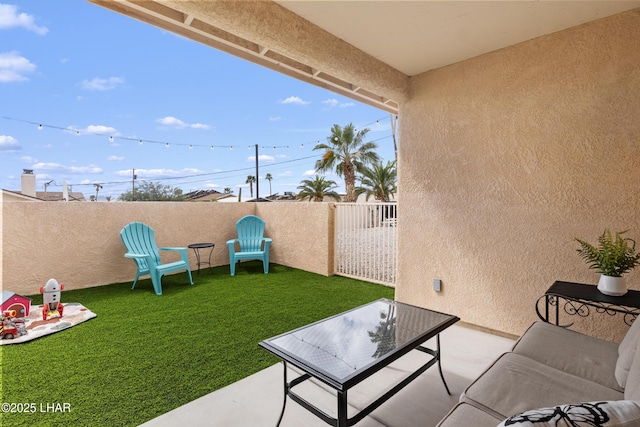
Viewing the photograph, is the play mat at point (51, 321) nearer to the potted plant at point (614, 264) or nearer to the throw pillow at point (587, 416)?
the throw pillow at point (587, 416)

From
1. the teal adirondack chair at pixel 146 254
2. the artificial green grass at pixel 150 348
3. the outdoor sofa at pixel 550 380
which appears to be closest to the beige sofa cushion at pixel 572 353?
the outdoor sofa at pixel 550 380

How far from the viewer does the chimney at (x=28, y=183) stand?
5.81 m

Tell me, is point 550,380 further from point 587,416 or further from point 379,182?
point 379,182

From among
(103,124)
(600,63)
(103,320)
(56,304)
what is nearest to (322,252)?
(103,320)

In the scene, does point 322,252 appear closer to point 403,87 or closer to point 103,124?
point 403,87

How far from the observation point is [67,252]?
4262 mm

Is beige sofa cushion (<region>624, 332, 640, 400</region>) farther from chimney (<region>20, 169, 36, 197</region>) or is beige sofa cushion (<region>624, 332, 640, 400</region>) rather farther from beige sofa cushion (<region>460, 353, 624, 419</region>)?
→ chimney (<region>20, 169, 36, 197</region>)

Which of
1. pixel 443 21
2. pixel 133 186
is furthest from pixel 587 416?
pixel 133 186

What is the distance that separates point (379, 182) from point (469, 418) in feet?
36.4

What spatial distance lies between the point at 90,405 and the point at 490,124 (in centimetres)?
367

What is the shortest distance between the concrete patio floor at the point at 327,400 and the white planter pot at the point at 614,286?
0.94 m

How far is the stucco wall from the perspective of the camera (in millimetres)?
3963

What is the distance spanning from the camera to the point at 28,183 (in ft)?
19.2

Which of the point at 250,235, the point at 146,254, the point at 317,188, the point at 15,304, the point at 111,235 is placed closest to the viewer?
the point at 15,304
